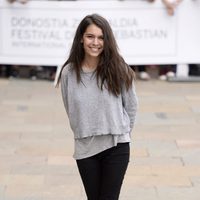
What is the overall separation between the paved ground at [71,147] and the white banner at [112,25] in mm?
632

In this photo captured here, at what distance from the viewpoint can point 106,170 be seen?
3.81 metres

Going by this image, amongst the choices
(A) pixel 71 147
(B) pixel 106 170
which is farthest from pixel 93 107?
(A) pixel 71 147

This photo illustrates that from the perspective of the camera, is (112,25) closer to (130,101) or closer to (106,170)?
(130,101)

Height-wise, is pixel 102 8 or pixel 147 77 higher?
A: pixel 102 8

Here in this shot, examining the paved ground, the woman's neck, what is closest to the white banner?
the paved ground

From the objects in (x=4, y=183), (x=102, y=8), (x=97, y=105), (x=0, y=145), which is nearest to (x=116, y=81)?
(x=97, y=105)

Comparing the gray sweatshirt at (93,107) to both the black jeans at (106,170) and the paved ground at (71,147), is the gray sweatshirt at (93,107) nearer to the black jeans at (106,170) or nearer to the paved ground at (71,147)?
the black jeans at (106,170)

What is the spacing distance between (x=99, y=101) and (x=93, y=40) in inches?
14.6

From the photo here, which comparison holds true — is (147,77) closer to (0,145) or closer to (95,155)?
(0,145)

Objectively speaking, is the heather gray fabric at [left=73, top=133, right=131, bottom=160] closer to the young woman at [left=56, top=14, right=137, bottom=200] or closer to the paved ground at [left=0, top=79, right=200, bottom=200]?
the young woman at [left=56, top=14, right=137, bottom=200]

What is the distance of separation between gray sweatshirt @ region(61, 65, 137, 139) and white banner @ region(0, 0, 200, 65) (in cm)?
660

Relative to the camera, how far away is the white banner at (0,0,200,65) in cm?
1030

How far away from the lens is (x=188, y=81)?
10555 millimetres

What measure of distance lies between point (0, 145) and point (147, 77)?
4.35 m
